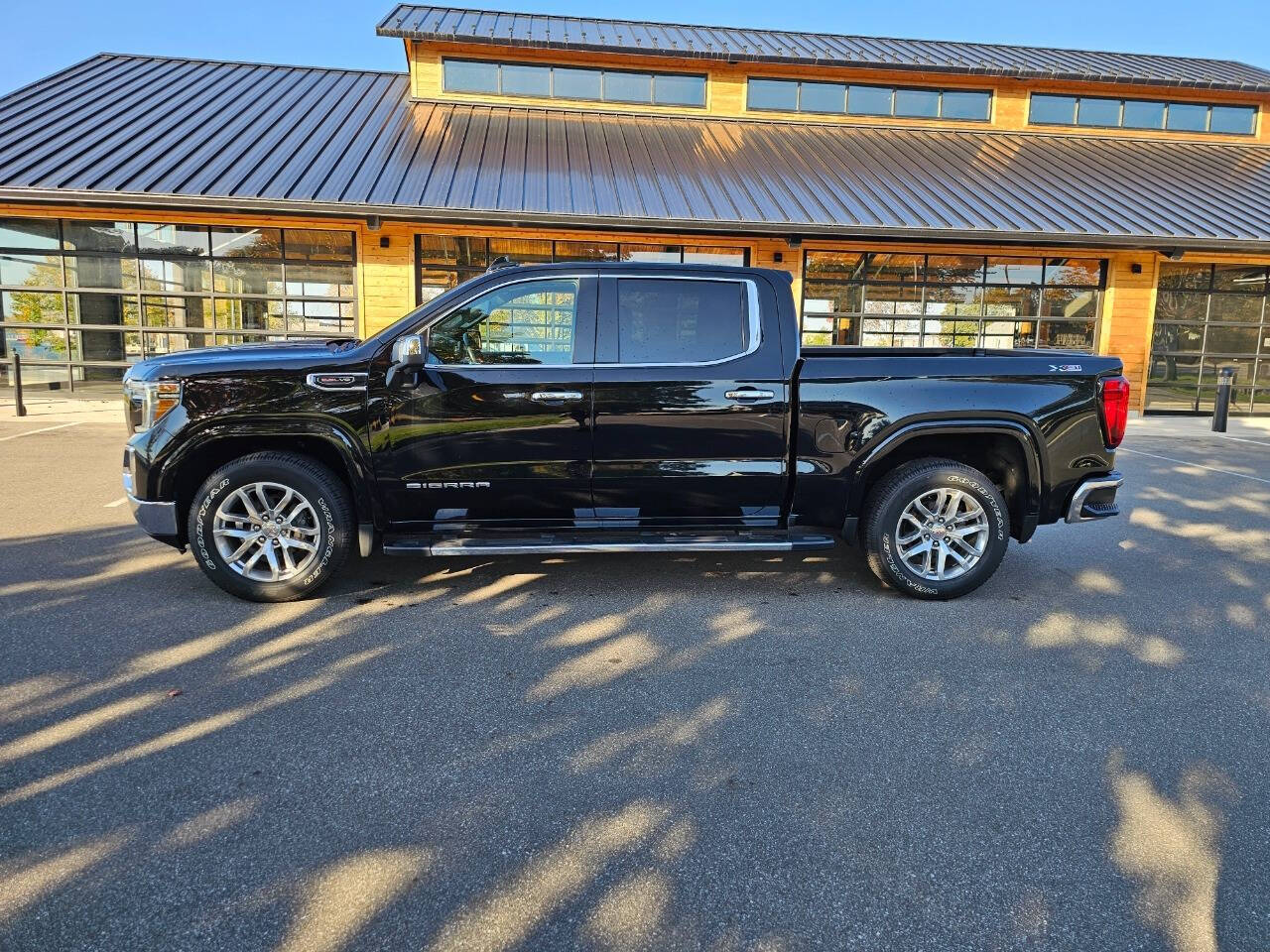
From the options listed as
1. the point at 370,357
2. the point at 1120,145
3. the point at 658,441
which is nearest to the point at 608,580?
the point at 658,441

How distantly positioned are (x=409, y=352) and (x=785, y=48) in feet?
59.4

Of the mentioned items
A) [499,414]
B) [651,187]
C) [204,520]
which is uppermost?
[651,187]

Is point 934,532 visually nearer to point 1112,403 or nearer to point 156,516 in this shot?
point 1112,403

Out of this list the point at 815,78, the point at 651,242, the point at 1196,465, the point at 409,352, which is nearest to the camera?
the point at 409,352

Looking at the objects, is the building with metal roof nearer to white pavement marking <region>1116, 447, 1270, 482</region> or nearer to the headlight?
white pavement marking <region>1116, 447, 1270, 482</region>

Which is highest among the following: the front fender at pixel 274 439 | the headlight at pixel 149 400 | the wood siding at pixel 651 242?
the wood siding at pixel 651 242

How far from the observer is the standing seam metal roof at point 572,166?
44.1ft

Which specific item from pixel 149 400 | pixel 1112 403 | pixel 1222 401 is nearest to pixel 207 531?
pixel 149 400

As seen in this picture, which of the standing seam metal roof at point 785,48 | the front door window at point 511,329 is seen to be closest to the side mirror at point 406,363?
the front door window at point 511,329

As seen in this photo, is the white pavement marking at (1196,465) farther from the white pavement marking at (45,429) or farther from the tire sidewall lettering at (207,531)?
the white pavement marking at (45,429)

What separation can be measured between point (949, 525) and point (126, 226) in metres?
15.5

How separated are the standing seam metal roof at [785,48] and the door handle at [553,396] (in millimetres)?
15473

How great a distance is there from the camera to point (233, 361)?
4.50 metres

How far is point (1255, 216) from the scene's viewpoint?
50.6ft
